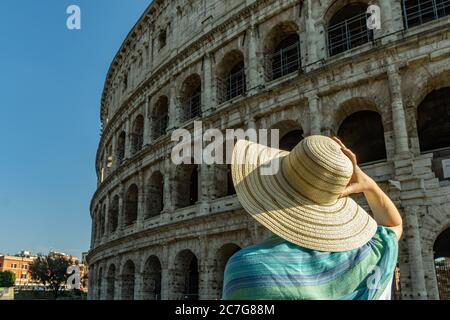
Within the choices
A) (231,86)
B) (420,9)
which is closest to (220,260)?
(231,86)

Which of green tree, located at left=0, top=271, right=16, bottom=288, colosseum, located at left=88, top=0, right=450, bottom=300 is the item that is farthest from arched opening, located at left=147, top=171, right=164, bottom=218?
green tree, located at left=0, top=271, right=16, bottom=288

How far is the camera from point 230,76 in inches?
640

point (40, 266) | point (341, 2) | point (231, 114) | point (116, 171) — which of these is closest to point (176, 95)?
point (231, 114)

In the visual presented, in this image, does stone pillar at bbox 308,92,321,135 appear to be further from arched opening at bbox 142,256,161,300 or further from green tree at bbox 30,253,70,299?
green tree at bbox 30,253,70,299

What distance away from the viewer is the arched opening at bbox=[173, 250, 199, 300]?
611 inches

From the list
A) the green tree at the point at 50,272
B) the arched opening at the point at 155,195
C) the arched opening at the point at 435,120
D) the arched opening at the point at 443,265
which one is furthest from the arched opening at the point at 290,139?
the green tree at the point at 50,272

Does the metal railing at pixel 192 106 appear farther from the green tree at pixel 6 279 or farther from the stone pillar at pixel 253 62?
the green tree at pixel 6 279

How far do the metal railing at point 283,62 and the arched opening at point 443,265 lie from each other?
7.11 m

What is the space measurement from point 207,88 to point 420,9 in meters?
7.62

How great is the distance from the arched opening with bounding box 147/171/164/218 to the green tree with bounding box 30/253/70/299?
35.4m

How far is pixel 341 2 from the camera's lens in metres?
13.1

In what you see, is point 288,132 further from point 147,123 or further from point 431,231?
point 147,123

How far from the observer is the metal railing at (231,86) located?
631 inches
